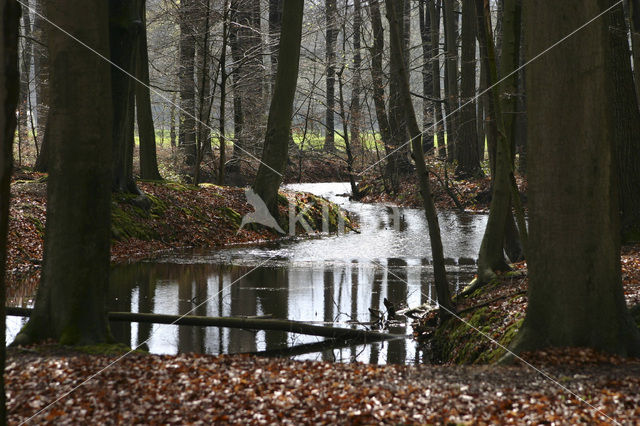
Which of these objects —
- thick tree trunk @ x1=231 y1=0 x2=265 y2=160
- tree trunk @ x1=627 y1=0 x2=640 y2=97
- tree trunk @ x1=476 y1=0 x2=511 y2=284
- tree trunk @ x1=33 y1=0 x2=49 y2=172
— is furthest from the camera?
thick tree trunk @ x1=231 y1=0 x2=265 y2=160

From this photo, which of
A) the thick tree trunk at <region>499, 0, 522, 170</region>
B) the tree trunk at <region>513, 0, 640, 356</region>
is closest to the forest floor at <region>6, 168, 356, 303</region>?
the thick tree trunk at <region>499, 0, 522, 170</region>

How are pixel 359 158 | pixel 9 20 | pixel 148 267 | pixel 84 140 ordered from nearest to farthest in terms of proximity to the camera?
1. pixel 9 20
2. pixel 84 140
3. pixel 148 267
4. pixel 359 158

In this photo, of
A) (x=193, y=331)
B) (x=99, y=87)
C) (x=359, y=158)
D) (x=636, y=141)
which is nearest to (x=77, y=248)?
(x=99, y=87)

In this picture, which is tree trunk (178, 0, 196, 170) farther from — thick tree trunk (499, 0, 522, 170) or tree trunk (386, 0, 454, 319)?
thick tree trunk (499, 0, 522, 170)

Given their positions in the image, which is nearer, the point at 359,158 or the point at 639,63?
the point at 639,63

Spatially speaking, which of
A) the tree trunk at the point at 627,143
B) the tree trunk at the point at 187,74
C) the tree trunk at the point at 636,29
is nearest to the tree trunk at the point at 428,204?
the tree trunk at the point at 627,143

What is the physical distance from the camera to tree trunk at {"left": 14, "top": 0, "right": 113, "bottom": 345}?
6.12 metres

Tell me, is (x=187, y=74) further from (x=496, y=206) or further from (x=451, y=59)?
(x=496, y=206)

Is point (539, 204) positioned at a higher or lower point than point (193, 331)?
higher

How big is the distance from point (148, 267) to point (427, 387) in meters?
8.74

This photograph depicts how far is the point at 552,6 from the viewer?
5750mm

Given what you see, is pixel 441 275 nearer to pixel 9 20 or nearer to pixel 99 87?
pixel 99 87

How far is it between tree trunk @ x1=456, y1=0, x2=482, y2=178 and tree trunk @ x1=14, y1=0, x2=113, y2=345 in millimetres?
17308

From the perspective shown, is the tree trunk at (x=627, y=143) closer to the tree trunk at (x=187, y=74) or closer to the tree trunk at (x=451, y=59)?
the tree trunk at (x=187, y=74)
